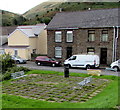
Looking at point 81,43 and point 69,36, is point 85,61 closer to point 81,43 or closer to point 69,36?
point 81,43

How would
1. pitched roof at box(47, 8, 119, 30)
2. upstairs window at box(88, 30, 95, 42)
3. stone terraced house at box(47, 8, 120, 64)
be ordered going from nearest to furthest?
1. stone terraced house at box(47, 8, 120, 64)
2. pitched roof at box(47, 8, 119, 30)
3. upstairs window at box(88, 30, 95, 42)

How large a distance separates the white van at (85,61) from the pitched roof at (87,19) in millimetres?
5124

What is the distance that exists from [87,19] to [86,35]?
2.64 meters

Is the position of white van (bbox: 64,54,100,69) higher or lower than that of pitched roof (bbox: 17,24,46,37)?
lower

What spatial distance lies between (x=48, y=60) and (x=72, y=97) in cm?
1692

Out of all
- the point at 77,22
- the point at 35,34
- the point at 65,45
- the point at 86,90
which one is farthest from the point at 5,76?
the point at 35,34

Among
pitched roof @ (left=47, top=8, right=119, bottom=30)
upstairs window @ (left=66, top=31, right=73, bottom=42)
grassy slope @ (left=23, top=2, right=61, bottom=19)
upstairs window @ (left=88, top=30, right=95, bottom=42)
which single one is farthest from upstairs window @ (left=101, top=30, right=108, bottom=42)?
grassy slope @ (left=23, top=2, right=61, bottom=19)

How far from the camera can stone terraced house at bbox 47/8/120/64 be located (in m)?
27.8

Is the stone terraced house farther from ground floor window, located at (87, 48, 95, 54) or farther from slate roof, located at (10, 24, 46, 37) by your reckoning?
slate roof, located at (10, 24, 46, 37)

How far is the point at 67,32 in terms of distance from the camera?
31078mm

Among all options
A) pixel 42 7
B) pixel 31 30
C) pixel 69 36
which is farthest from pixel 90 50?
pixel 31 30

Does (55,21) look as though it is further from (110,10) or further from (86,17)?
(110,10)

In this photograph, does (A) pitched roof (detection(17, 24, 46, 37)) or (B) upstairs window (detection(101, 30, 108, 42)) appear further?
(A) pitched roof (detection(17, 24, 46, 37))

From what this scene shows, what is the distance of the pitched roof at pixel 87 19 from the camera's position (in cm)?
2859
